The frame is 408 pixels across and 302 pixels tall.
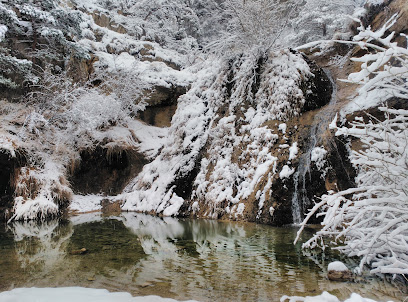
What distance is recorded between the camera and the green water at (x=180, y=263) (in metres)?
2.54

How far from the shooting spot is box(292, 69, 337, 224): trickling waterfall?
560 centimetres

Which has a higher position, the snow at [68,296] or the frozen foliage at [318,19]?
the frozen foliage at [318,19]

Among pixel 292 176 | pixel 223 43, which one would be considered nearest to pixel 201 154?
pixel 292 176

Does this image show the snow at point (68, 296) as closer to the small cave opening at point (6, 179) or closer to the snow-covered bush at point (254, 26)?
the small cave opening at point (6, 179)

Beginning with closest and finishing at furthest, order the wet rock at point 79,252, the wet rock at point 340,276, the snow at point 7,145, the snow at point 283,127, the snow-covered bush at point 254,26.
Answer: the wet rock at point 340,276 → the wet rock at point 79,252 → the snow at point 283,127 → the snow at point 7,145 → the snow-covered bush at point 254,26

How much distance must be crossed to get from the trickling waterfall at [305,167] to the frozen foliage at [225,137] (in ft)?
1.78

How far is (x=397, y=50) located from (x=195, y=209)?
5.81 m

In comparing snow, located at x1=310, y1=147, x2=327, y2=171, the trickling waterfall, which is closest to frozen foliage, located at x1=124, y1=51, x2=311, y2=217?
the trickling waterfall

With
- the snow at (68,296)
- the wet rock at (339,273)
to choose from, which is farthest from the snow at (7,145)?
the wet rock at (339,273)

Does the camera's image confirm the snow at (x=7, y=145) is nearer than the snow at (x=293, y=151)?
No

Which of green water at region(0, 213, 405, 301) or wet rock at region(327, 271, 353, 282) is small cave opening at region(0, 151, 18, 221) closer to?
green water at region(0, 213, 405, 301)

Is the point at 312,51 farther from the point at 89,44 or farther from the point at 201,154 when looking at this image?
the point at 89,44

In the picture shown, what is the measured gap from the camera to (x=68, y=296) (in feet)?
7.72

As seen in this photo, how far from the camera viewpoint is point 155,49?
17594 mm
